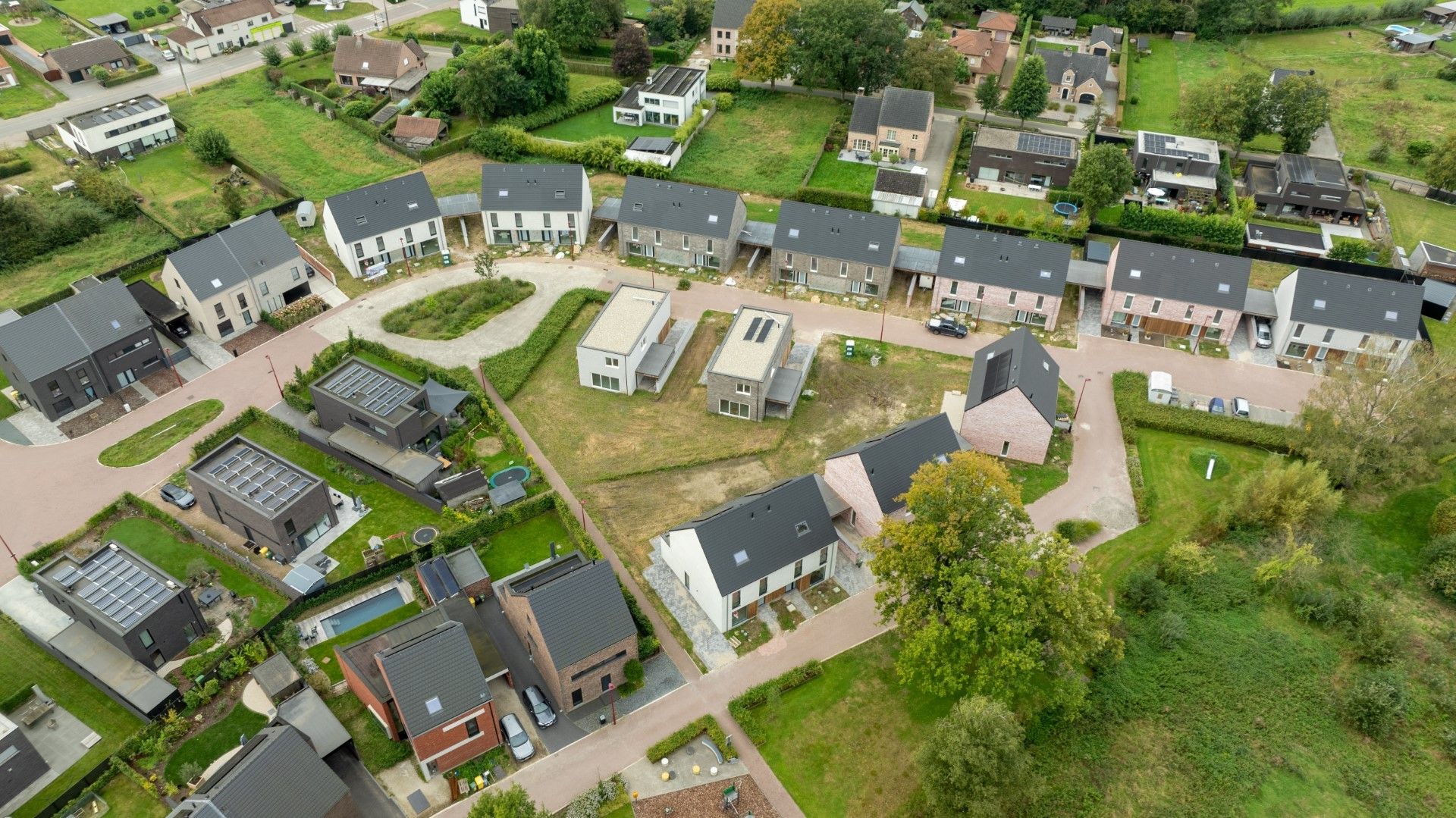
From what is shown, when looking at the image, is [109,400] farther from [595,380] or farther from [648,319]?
[648,319]

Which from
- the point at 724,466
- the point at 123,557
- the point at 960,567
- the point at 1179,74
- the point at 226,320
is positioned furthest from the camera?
the point at 1179,74

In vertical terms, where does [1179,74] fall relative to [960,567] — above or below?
above

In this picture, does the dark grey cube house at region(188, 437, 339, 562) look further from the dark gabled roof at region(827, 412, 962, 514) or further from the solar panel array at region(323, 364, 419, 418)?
the dark gabled roof at region(827, 412, 962, 514)

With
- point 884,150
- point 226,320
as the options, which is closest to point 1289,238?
point 884,150

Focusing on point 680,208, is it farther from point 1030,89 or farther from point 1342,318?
point 1342,318

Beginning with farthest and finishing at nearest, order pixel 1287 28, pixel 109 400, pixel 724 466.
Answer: pixel 1287 28
pixel 109 400
pixel 724 466

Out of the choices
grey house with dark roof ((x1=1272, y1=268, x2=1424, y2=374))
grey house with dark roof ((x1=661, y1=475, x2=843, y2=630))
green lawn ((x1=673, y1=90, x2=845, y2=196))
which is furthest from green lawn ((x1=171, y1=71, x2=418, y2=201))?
grey house with dark roof ((x1=1272, y1=268, x2=1424, y2=374))
